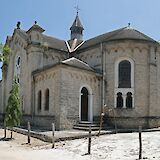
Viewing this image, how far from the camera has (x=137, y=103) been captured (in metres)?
25.7

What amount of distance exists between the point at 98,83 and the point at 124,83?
2.54 m

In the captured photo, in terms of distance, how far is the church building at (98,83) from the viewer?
2342 cm

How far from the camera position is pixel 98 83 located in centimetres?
2612

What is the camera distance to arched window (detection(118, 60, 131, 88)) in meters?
26.1

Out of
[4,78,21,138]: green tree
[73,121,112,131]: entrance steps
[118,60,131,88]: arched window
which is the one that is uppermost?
[118,60,131,88]: arched window

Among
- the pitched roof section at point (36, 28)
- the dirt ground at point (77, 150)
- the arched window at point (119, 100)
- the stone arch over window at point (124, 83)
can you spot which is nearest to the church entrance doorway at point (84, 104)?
the stone arch over window at point (124, 83)

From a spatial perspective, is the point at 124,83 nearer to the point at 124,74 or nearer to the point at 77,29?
the point at 124,74

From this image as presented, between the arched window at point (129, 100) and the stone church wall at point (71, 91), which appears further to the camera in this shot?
the arched window at point (129, 100)

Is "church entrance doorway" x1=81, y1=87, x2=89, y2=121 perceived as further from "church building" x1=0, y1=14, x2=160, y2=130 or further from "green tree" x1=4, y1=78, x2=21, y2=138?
"green tree" x1=4, y1=78, x2=21, y2=138

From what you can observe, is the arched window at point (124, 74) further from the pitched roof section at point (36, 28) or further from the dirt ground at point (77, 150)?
the dirt ground at point (77, 150)

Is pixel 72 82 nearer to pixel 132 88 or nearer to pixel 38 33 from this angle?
pixel 132 88

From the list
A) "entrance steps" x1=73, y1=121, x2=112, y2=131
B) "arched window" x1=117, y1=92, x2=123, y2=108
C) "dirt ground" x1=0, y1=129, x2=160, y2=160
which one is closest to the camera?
"dirt ground" x1=0, y1=129, x2=160, y2=160

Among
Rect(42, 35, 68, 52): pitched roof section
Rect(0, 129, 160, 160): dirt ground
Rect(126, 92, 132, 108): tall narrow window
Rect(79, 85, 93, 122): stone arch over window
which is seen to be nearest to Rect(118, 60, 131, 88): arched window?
Rect(126, 92, 132, 108): tall narrow window

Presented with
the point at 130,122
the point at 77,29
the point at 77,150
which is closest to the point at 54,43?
the point at 77,29
